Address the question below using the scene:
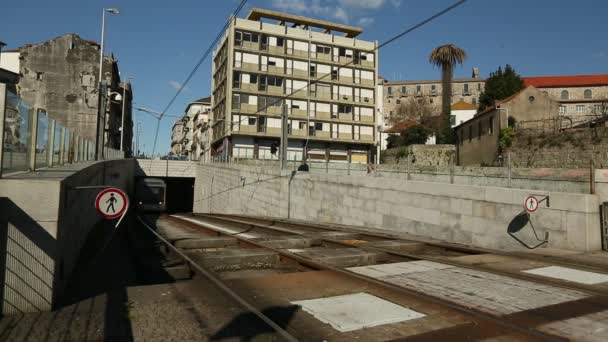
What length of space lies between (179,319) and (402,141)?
65082 mm

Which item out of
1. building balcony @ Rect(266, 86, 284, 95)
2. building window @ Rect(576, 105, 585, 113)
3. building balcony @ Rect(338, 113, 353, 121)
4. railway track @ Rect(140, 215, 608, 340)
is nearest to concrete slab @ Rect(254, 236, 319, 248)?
railway track @ Rect(140, 215, 608, 340)

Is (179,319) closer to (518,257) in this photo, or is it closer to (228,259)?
(228,259)

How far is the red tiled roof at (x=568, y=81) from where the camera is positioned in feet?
256

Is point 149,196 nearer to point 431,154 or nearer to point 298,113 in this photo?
point 298,113

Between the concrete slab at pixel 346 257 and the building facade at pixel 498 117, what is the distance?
3218 cm

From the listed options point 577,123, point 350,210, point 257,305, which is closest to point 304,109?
point 577,123

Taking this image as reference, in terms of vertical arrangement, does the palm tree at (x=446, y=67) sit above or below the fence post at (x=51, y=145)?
above

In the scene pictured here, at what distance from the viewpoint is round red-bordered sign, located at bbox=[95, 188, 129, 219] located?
7.38m

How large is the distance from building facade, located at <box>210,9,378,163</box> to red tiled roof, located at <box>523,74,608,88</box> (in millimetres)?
37789

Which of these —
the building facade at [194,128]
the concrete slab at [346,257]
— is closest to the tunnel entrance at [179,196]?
the building facade at [194,128]

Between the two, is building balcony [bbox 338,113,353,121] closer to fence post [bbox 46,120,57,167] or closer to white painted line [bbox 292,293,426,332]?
fence post [bbox 46,120,57,167]

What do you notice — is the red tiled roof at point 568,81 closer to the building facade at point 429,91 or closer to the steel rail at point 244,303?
the building facade at point 429,91

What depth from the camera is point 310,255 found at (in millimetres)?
10055

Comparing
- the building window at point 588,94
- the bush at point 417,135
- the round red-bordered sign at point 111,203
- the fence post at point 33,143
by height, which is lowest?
the round red-bordered sign at point 111,203
